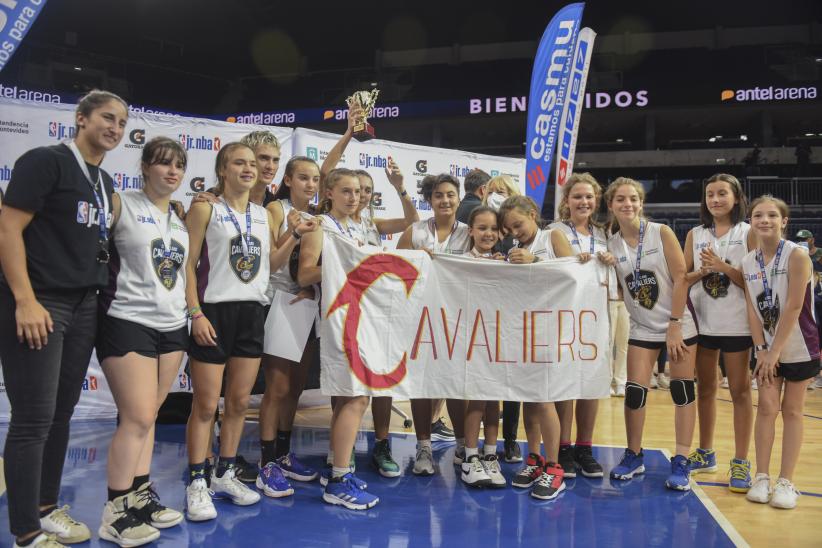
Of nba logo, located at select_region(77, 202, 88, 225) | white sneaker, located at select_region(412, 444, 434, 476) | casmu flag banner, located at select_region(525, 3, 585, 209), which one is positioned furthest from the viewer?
casmu flag banner, located at select_region(525, 3, 585, 209)

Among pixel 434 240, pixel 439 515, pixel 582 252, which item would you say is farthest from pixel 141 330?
pixel 582 252

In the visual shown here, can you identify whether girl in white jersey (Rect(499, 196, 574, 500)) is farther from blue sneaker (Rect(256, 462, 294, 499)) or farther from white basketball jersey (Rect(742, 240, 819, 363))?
blue sneaker (Rect(256, 462, 294, 499))

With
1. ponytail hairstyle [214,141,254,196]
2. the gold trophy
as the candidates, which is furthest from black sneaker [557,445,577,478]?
ponytail hairstyle [214,141,254,196]

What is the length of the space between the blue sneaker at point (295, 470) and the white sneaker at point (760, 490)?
7.61 feet

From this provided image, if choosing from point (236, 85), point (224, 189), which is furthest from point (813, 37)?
point (224, 189)

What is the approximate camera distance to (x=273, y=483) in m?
3.23

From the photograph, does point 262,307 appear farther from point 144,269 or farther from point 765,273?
point 765,273

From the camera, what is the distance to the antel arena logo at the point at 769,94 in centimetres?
1628

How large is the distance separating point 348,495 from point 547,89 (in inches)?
194

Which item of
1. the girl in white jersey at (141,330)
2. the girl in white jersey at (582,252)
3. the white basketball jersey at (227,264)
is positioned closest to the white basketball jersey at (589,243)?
the girl in white jersey at (582,252)

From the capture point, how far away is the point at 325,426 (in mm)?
5039

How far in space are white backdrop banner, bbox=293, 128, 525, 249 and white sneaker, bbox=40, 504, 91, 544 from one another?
144 inches

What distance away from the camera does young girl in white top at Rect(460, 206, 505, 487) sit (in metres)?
3.41

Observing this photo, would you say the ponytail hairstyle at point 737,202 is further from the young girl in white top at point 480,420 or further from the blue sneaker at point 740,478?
the blue sneaker at point 740,478
